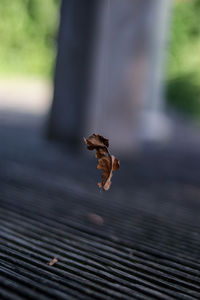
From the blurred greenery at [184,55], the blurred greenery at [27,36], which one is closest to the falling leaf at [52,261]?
the blurred greenery at [184,55]

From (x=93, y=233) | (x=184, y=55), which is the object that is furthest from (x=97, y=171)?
(x=184, y=55)

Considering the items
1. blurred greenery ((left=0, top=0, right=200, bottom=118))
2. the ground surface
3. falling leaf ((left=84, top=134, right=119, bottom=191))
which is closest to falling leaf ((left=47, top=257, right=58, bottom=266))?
the ground surface

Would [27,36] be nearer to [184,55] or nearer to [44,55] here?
[44,55]

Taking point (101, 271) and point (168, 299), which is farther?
point (101, 271)

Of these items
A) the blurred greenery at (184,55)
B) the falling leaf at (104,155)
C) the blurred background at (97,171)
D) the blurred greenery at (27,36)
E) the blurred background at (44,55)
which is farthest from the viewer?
the blurred greenery at (27,36)

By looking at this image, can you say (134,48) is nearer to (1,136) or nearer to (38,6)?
(1,136)

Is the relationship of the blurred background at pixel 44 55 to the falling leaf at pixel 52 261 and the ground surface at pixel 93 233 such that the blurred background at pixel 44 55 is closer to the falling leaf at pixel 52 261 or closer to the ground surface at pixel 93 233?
the ground surface at pixel 93 233

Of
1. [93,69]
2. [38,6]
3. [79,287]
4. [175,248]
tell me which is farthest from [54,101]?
[38,6]
